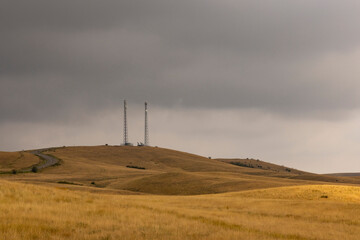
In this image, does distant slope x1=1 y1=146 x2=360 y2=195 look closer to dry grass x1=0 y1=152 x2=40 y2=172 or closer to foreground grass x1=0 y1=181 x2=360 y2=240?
dry grass x1=0 y1=152 x2=40 y2=172

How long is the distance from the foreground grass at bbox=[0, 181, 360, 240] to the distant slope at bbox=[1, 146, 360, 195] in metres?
32.7

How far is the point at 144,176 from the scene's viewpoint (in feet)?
305

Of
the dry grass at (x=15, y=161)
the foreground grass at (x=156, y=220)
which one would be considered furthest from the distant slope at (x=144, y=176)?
the foreground grass at (x=156, y=220)

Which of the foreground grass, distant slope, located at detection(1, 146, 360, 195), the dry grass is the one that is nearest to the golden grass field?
the foreground grass

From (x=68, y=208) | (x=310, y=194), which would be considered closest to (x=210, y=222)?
(x=68, y=208)

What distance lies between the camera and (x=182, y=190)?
249 feet

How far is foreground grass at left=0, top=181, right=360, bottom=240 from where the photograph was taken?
64.8ft

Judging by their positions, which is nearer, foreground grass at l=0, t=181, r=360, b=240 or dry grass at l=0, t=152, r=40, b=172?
foreground grass at l=0, t=181, r=360, b=240

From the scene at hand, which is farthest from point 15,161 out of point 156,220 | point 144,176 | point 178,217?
point 156,220

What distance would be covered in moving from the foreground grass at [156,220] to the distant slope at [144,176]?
32688mm

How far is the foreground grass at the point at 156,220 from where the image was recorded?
1977cm

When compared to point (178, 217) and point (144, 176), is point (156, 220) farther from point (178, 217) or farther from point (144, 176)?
point (144, 176)

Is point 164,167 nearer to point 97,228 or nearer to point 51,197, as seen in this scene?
point 51,197

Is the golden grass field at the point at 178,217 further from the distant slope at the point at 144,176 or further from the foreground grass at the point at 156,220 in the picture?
the distant slope at the point at 144,176
